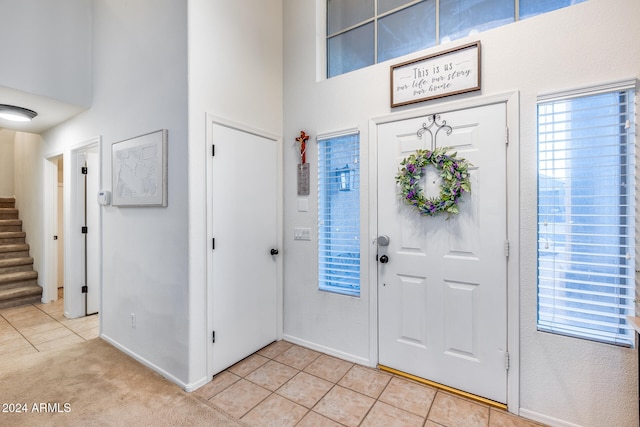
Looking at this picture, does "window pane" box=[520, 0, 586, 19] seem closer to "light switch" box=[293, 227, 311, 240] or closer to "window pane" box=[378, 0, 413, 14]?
"window pane" box=[378, 0, 413, 14]

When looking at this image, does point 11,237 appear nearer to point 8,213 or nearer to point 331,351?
point 8,213

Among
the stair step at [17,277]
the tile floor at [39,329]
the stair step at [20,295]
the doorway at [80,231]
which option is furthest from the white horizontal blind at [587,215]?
the stair step at [17,277]

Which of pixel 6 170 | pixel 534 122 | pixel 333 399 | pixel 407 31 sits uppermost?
pixel 407 31

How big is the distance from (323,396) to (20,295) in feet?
14.6

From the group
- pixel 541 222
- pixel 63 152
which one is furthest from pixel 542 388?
pixel 63 152

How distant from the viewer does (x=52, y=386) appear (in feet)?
6.97

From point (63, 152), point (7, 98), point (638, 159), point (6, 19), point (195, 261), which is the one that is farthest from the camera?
point (63, 152)

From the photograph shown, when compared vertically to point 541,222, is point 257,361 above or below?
below

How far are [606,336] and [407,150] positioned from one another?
157 centimetres

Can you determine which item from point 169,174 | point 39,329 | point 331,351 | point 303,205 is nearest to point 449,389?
point 331,351

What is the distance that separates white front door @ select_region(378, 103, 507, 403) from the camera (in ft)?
6.21

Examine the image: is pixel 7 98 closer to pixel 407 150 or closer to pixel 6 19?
pixel 6 19

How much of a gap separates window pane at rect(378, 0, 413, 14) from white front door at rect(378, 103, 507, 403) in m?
0.98

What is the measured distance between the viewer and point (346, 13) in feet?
Result: 8.61
